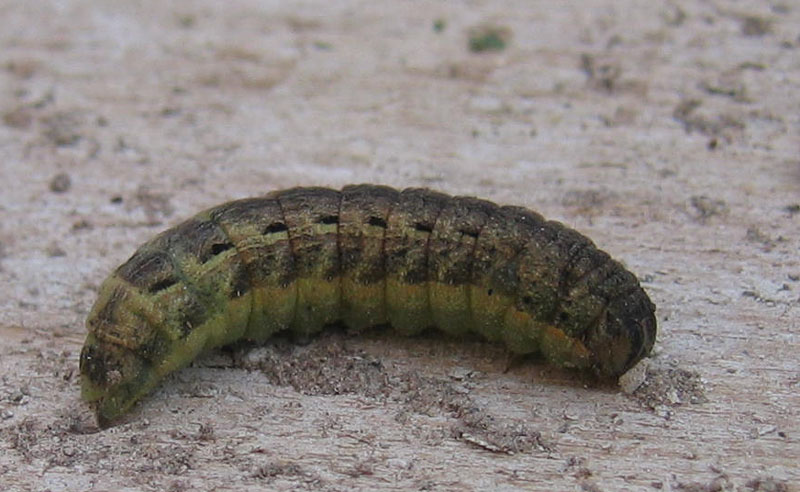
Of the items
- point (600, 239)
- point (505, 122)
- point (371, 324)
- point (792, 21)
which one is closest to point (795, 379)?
point (600, 239)

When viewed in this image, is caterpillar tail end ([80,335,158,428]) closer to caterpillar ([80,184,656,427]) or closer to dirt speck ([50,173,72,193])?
caterpillar ([80,184,656,427])

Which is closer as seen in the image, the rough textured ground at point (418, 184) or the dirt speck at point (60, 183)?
the rough textured ground at point (418, 184)

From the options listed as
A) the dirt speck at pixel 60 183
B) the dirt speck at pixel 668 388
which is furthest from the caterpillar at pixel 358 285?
the dirt speck at pixel 60 183

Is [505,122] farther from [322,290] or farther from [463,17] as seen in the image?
[322,290]

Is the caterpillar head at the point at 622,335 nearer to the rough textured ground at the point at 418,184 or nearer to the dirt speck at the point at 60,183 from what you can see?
the rough textured ground at the point at 418,184

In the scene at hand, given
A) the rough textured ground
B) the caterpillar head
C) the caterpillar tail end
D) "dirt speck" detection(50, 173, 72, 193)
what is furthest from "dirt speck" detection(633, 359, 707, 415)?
"dirt speck" detection(50, 173, 72, 193)
